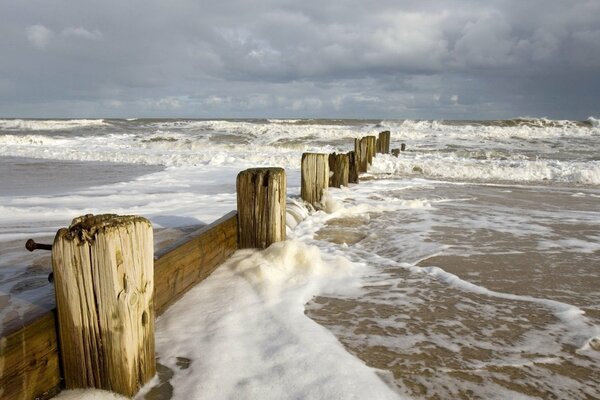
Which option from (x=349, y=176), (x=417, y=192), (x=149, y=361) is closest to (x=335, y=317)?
(x=149, y=361)

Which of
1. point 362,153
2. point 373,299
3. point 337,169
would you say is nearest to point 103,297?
point 373,299

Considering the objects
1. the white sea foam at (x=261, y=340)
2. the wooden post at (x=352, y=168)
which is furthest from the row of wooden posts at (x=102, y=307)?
the wooden post at (x=352, y=168)

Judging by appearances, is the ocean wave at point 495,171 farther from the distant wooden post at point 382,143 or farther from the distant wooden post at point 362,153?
the distant wooden post at point 382,143

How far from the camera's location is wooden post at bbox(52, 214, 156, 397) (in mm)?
1674

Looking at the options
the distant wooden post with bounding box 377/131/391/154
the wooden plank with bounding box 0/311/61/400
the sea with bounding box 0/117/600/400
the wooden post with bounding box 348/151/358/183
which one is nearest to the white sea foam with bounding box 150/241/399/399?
the sea with bounding box 0/117/600/400

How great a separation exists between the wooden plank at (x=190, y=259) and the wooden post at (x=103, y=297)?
676 mm

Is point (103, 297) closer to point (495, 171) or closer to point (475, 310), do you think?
point (475, 310)

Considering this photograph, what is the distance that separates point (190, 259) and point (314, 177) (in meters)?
3.47

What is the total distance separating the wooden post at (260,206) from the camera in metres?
3.81

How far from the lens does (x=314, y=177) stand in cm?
627

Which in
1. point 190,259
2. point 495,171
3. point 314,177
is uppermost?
point 314,177

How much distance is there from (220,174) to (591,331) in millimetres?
9226

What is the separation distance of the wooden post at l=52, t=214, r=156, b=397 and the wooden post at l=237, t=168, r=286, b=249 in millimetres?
1984

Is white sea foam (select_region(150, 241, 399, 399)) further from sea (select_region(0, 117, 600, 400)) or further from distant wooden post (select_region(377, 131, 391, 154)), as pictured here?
distant wooden post (select_region(377, 131, 391, 154))
